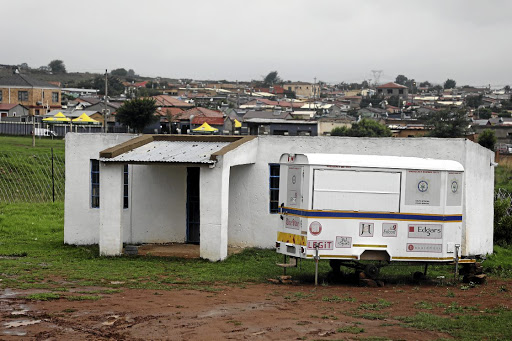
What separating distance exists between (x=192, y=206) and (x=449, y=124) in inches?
2112

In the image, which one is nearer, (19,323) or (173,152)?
(19,323)

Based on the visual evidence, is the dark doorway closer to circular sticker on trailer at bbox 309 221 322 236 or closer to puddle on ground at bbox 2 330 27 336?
circular sticker on trailer at bbox 309 221 322 236

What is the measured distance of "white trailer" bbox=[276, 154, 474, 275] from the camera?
58.7 ft

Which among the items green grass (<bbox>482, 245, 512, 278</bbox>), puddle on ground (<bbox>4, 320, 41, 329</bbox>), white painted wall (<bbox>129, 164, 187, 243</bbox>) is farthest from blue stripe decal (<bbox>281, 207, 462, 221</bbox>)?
puddle on ground (<bbox>4, 320, 41, 329</bbox>)

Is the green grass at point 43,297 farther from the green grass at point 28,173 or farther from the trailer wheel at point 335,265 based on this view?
the green grass at point 28,173

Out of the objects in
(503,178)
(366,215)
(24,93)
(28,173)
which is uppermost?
(24,93)

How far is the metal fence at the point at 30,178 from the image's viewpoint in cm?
3781

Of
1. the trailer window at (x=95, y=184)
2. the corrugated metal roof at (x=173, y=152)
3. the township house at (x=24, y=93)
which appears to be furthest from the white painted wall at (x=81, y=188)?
the township house at (x=24, y=93)

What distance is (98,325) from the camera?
1311 centimetres

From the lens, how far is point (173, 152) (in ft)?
71.7

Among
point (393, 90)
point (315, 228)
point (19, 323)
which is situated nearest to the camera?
point (19, 323)

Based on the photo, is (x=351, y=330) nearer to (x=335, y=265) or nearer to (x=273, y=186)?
(x=335, y=265)

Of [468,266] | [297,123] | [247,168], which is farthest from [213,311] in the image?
[297,123]

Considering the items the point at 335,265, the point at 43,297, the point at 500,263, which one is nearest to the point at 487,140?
the point at 500,263
